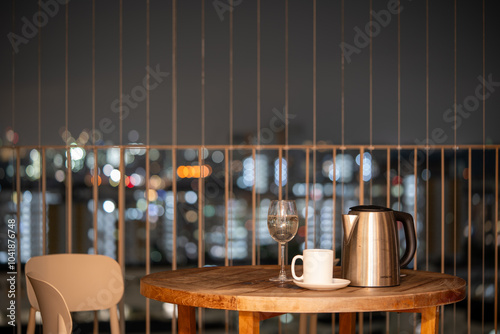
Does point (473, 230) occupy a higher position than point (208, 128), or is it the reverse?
point (208, 128)

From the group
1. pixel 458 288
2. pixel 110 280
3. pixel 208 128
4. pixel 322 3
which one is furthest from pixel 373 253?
pixel 322 3

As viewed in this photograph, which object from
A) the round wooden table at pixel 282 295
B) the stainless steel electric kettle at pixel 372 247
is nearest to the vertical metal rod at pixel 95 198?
the round wooden table at pixel 282 295

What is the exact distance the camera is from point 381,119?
137 inches

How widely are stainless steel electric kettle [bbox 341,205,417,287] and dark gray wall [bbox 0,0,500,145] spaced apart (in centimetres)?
178

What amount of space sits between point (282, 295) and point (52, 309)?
57 centimetres

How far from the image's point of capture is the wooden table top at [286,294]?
1338 millimetres

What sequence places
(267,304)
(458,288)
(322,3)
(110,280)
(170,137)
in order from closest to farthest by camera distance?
(267,304)
(458,288)
(110,280)
(170,137)
(322,3)

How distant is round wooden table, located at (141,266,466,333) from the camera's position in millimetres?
1339

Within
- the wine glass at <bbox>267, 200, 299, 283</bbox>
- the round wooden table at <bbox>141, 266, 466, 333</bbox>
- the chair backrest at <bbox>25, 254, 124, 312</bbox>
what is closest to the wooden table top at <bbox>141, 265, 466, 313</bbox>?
the round wooden table at <bbox>141, 266, 466, 333</bbox>

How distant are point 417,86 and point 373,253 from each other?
2188 mm

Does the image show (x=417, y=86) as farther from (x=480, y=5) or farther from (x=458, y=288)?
(x=458, y=288)

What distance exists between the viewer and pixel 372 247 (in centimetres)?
155

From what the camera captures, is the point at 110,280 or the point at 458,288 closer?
the point at 458,288

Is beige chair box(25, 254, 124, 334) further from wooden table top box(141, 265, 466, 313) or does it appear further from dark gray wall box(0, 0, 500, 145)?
dark gray wall box(0, 0, 500, 145)
